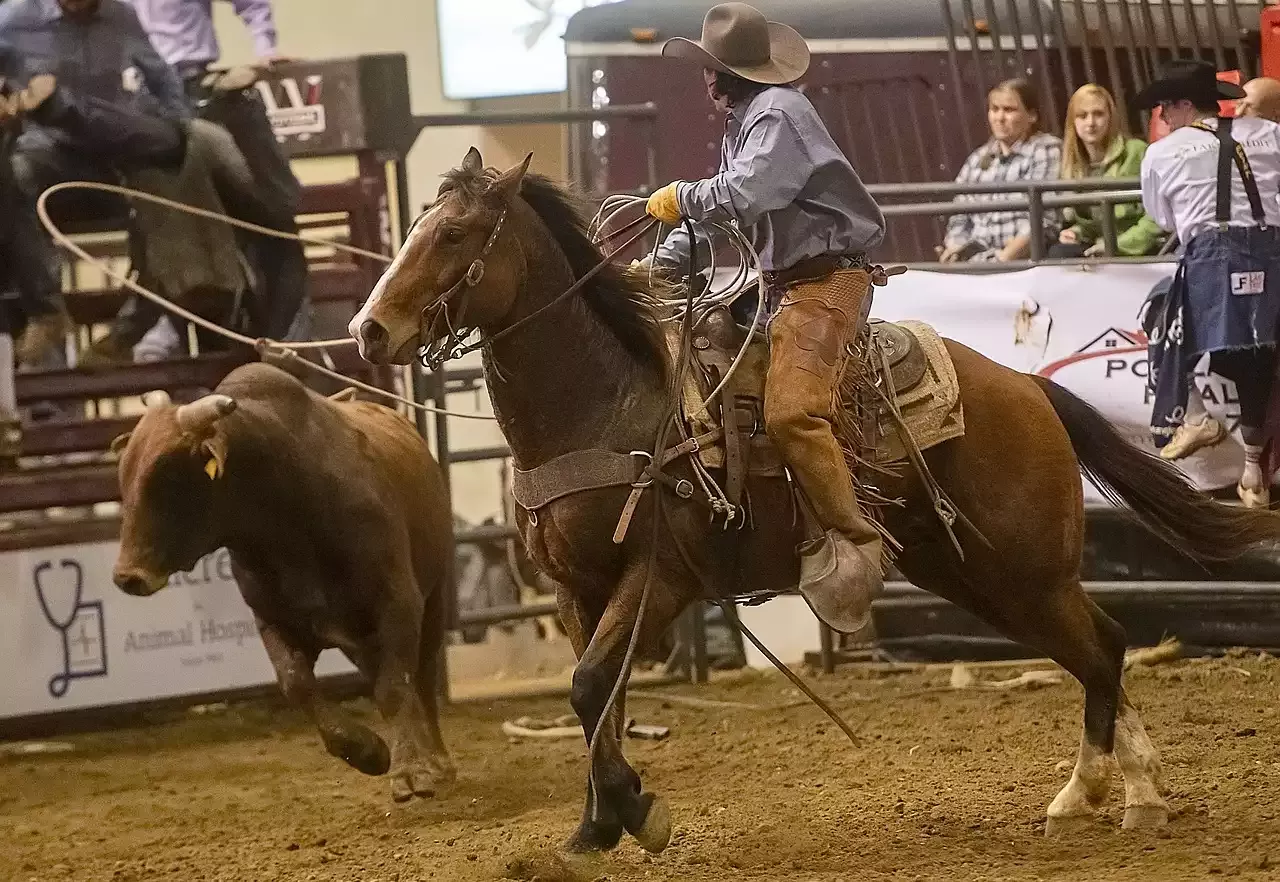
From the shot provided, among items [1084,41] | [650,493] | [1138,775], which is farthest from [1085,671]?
[1084,41]

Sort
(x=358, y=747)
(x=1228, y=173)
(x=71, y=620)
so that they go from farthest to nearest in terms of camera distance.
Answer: (x=71, y=620)
(x=1228, y=173)
(x=358, y=747)

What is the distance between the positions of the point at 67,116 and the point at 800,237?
3943mm

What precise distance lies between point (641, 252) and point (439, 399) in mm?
1556

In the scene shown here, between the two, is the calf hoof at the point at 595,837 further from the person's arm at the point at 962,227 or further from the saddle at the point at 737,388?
the person's arm at the point at 962,227

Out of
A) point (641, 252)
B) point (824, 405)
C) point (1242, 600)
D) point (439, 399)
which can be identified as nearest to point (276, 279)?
point (439, 399)

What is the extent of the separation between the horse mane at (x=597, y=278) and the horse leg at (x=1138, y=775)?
5.43 ft

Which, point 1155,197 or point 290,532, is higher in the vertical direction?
point 1155,197

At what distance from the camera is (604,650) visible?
13.6ft

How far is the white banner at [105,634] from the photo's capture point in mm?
7301

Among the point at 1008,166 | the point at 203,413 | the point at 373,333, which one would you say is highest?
the point at 1008,166

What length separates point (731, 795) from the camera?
548 centimetres

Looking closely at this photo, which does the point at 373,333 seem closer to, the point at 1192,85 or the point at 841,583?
the point at 841,583

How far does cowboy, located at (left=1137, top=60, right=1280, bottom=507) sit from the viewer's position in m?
6.54

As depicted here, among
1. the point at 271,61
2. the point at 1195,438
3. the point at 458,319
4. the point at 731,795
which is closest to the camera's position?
the point at 458,319
